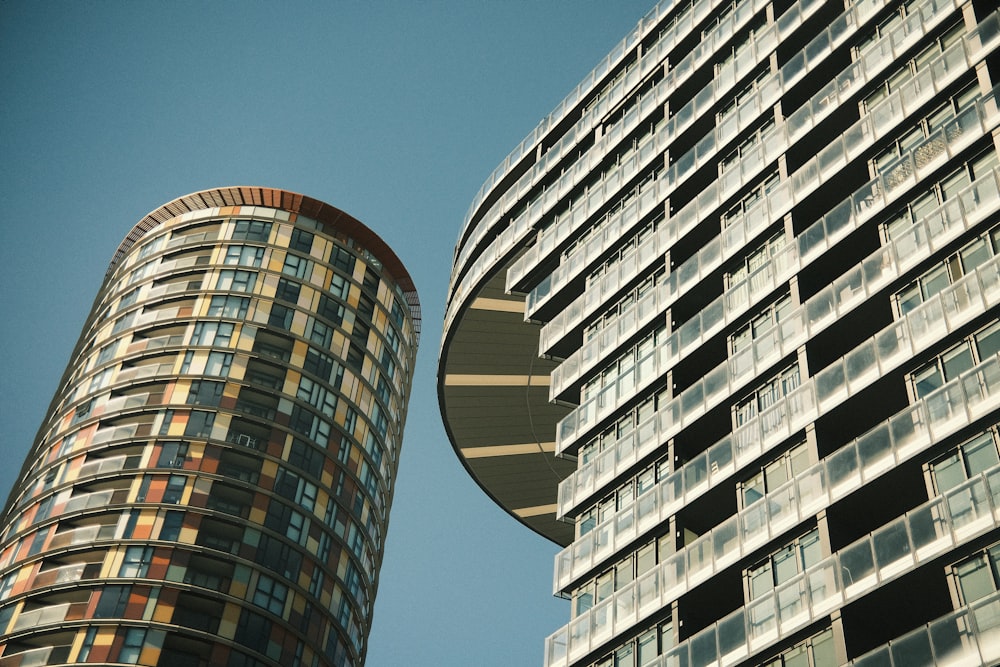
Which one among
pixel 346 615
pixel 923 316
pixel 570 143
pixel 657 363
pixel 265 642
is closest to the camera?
pixel 923 316

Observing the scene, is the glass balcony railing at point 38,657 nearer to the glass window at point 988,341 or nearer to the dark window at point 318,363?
the dark window at point 318,363

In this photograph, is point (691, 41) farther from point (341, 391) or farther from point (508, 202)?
point (341, 391)

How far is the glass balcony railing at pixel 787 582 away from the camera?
25.1 metres

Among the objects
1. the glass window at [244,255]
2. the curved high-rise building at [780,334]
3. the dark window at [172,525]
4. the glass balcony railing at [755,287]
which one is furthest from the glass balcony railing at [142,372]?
the glass balcony railing at [755,287]

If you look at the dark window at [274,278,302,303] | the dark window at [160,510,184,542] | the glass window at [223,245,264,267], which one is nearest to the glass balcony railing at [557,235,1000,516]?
the dark window at [160,510,184,542]

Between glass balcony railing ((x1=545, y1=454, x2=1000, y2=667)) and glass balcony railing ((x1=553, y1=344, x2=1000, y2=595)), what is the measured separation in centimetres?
6

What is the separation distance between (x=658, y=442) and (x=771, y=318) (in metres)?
4.71

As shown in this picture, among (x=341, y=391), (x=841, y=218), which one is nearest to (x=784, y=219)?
(x=841, y=218)

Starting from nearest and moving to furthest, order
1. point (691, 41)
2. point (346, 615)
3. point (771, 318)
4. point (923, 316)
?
point (923, 316), point (771, 318), point (691, 41), point (346, 615)

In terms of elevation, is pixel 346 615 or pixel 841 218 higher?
pixel 346 615

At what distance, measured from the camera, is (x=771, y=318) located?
34.5 metres

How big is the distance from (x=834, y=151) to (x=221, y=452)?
127 ft

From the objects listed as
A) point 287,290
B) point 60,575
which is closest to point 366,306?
point 287,290

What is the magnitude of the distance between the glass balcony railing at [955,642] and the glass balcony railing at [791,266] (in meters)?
9.79
